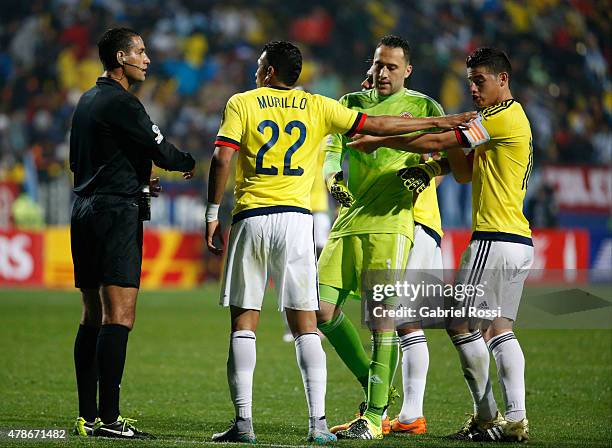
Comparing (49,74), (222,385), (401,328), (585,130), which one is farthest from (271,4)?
(401,328)

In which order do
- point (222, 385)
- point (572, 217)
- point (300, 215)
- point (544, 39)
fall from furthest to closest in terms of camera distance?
point (544, 39)
point (572, 217)
point (222, 385)
point (300, 215)

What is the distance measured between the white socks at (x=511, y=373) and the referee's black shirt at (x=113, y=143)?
2108 millimetres

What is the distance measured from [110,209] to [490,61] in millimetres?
2376

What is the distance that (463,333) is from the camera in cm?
605

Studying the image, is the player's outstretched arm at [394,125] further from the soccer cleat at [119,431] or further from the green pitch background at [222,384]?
the soccer cleat at [119,431]

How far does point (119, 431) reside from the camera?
226 inches

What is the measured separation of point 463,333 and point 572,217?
17363 mm

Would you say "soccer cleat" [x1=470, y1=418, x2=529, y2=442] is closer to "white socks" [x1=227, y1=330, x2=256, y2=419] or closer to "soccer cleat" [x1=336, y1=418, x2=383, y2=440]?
"soccer cleat" [x1=336, y1=418, x2=383, y2=440]

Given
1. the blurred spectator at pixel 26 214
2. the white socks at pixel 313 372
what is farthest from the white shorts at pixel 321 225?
the blurred spectator at pixel 26 214

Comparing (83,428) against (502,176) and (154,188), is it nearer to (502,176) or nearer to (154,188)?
(154,188)

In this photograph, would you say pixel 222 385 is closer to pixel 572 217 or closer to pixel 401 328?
pixel 401 328

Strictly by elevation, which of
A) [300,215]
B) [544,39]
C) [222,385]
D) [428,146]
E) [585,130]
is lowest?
[222,385]

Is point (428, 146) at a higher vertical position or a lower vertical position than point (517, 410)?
higher

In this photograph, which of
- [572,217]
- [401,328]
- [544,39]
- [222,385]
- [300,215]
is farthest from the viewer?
[544,39]
